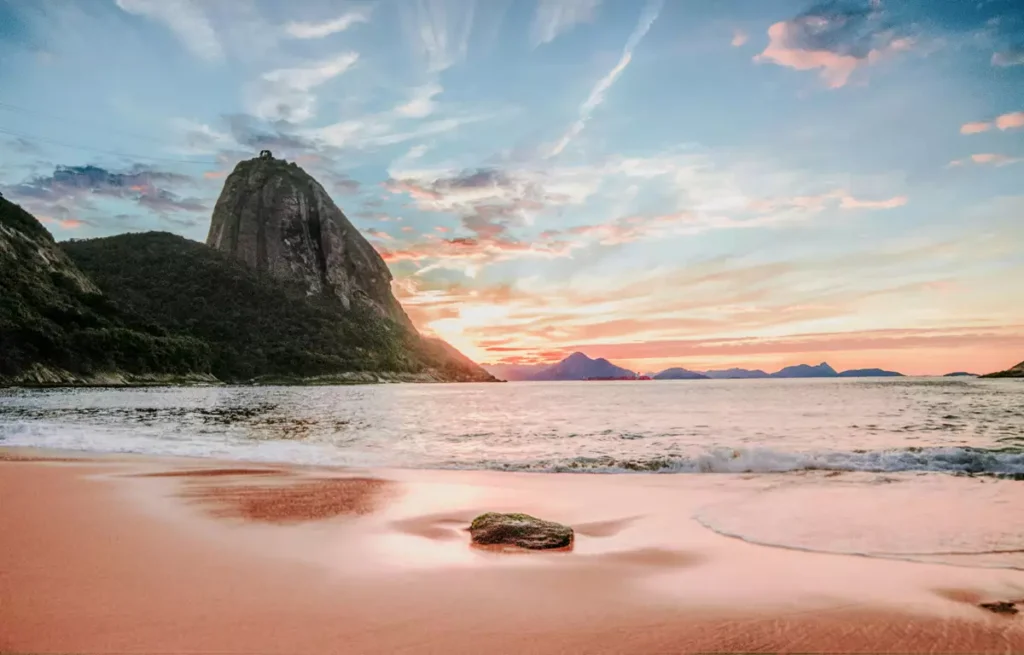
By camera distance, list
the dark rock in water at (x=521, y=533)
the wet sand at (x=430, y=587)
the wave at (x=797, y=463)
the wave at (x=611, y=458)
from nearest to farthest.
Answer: the wet sand at (x=430, y=587) < the dark rock in water at (x=521, y=533) < the wave at (x=797, y=463) < the wave at (x=611, y=458)

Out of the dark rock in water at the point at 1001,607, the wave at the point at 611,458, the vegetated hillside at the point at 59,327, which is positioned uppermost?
the vegetated hillside at the point at 59,327

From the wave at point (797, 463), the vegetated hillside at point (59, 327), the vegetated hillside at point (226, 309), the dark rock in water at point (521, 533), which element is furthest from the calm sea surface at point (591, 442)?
the vegetated hillside at point (226, 309)

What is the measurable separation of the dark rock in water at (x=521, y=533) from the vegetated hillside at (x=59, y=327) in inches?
3662

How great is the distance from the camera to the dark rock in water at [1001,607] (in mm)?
4223

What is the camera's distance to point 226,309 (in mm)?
146000

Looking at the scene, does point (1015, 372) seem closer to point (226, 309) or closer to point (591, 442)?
point (591, 442)

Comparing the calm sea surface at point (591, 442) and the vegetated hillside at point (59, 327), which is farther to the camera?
the vegetated hillside at point (59, 327)

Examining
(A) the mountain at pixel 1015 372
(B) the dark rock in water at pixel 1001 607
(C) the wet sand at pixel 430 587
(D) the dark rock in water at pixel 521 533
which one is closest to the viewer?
(C) the wet sand at pixel 430 587

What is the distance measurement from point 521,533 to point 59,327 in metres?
107

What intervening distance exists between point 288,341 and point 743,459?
5789 inches

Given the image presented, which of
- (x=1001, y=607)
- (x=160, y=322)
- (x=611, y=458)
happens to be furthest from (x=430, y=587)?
(x=160, y=322)

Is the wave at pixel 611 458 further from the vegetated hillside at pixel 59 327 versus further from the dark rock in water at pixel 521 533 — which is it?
the vegetated hillside at pixel 59 327

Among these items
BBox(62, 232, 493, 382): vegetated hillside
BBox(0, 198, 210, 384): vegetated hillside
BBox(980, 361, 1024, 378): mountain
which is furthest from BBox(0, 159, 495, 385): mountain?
BBox(980, 361, 1024, 378): mountain

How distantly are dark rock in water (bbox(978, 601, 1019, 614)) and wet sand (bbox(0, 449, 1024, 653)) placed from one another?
9cm
